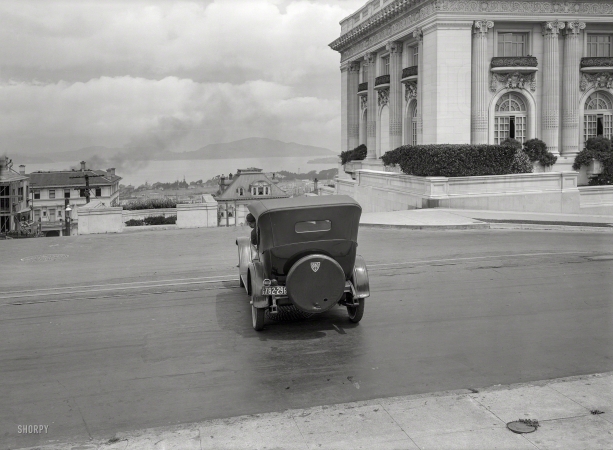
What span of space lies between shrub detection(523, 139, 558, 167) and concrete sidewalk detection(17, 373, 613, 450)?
30.1 m

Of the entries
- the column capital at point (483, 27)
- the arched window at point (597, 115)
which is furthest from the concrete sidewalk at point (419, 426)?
the arched window at point (597, 115)

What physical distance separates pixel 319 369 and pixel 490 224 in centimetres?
1458

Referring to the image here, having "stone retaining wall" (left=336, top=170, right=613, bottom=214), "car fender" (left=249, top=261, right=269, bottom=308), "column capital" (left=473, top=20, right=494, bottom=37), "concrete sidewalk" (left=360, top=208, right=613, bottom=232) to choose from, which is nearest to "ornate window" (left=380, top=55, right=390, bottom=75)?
"column capital" (left=473, top=20, right=494, bottom=37)

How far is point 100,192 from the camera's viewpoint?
60.6m

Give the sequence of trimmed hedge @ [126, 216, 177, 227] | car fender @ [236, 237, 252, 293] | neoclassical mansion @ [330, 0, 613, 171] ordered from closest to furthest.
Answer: car fender @ [236, 237, 252, 293] → trimmed hedge @ [126, 216, 177, 227] → neoclassical mansion @ [330, 0, 613, 171]

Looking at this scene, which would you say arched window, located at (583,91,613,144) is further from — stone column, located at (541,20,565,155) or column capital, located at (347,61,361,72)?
column capital, located at (347,61,361,72)

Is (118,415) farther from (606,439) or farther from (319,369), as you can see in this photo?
(606,439)

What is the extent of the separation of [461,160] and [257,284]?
21.8 metres

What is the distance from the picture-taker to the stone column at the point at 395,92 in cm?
4253

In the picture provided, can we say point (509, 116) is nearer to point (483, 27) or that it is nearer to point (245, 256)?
point (483, 27)

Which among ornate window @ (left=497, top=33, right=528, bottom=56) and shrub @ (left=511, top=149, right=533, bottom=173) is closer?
shrub @ (left=511, top=149, right=533, bottom=173)

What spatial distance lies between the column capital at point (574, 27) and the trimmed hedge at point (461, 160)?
940 cm

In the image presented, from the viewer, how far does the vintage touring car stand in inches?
359

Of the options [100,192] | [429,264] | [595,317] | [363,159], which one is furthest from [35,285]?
[100,192]
